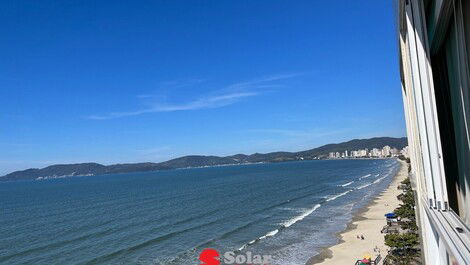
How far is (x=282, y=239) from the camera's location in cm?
3362

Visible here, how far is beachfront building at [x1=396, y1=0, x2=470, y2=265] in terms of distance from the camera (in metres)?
2.37

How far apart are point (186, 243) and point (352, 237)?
1417 centimetres

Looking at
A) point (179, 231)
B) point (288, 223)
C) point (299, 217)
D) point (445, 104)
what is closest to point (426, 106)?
point (445, 104)

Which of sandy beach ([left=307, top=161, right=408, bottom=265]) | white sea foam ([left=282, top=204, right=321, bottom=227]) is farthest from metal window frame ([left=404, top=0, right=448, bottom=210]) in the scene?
white sea foam ([left=282, top=204, right=321, bottom=227])

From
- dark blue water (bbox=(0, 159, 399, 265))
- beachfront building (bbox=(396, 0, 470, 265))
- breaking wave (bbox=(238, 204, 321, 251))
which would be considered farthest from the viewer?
breaking wave (bbox=(238, 204, 321, 251))

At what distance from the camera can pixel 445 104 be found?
10.9ft

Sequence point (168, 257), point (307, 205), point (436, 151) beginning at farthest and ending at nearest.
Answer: point (307, 205) → point (168, 257) → point (436, 151)

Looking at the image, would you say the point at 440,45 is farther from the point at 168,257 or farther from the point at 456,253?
the point at 168,257

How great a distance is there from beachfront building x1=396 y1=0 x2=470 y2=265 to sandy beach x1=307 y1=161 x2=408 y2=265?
25.0 meters

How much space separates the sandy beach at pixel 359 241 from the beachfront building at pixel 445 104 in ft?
81.9

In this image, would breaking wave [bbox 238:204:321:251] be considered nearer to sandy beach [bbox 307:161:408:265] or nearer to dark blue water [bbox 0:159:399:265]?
dark blue water [bbox 0:159:399:265]

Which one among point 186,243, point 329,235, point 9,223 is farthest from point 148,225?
point 9,223

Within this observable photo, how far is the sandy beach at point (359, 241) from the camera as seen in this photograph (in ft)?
90.2

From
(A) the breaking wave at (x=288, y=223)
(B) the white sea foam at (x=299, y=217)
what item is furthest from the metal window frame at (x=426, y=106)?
(B) the white sea foam at (x=299, y=217)
